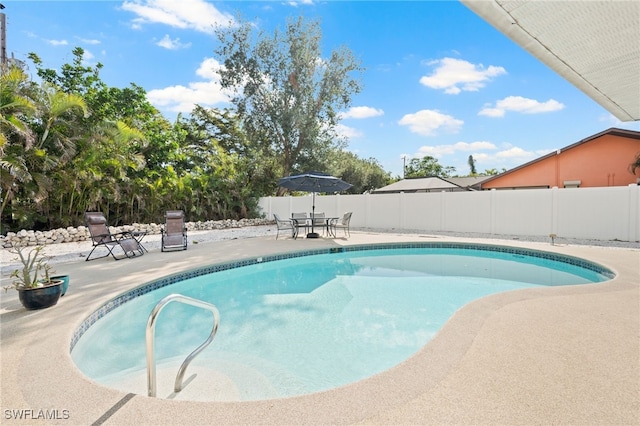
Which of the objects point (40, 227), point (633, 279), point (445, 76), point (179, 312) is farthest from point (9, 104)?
point (445, 76)

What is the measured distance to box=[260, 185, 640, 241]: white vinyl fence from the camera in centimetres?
929

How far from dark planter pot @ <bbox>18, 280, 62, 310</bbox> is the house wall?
19.3 m

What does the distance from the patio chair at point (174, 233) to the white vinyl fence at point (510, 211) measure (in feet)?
26.2

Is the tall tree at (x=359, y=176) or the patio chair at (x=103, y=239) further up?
the tall tree at (x=359, y=176)

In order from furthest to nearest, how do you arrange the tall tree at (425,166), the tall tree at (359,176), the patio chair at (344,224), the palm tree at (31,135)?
the tall tree at (425,166)
the tall tree at (359,176)
the patio chair at (344,224)
the palm tree at (31,135)

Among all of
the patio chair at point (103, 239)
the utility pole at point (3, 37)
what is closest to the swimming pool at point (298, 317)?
the patio chair at point (103, 239)

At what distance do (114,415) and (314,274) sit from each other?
17.8ft

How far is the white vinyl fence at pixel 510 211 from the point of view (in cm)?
929

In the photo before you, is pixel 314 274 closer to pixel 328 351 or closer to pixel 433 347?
pixel 328 351

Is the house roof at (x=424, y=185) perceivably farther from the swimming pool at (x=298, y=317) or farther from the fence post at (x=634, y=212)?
the swimming pool at (x=298, y=317)

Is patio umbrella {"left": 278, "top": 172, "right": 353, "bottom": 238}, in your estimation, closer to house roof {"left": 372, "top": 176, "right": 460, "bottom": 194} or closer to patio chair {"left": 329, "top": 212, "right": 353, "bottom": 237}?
A: patio chair {"left": 329, "top": 212, "right": 353, "bottom": 237}

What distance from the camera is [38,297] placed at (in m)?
3.79

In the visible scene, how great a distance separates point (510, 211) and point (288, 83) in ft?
38.0

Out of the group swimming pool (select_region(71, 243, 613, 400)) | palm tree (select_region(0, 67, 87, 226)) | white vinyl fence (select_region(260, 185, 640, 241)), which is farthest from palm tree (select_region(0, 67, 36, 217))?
white vinyl fence (select_region(260, 185, 640, 241))
